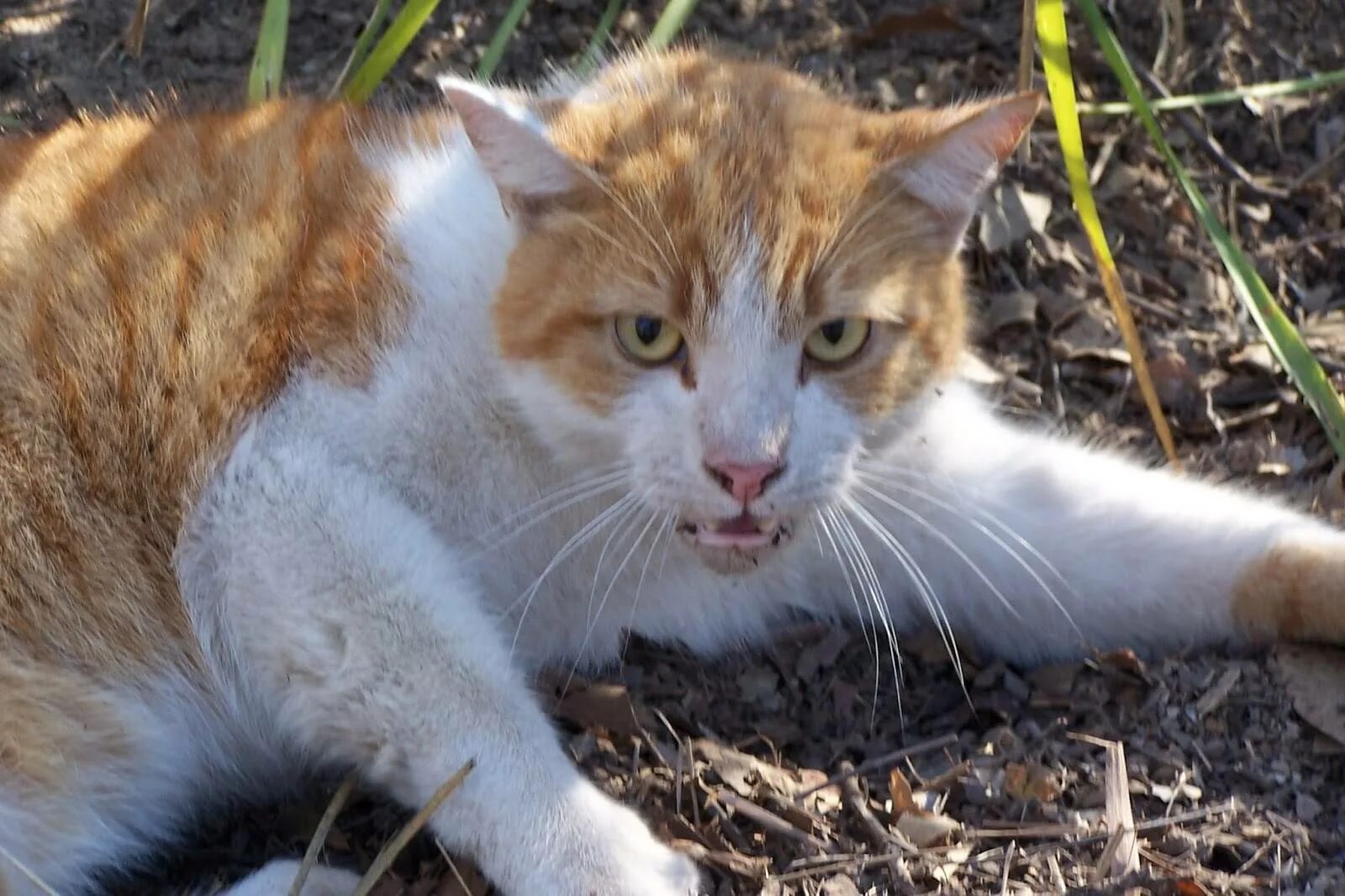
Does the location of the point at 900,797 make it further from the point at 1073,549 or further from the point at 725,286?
the point at 725,286

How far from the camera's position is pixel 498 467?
7.54ft

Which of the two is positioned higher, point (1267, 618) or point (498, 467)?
point (498, 467)

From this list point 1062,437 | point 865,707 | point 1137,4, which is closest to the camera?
point 865,707

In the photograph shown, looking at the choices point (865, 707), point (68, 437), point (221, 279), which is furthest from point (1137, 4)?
point (68, 437)

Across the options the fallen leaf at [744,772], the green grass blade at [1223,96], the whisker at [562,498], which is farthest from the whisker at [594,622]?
the green grass blade at [1223,96]

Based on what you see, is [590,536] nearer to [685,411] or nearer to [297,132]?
[685,411]

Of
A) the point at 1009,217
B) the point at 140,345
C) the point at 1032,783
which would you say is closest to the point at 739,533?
the point at 1032,783

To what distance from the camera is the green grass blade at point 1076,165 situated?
2.67 m

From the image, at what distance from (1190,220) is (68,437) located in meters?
2.50

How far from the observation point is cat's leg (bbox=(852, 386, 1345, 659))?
8.22ft

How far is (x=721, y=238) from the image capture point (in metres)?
2.13

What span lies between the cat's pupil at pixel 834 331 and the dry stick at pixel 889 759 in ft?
→ 2.14

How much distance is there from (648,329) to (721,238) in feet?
0.55

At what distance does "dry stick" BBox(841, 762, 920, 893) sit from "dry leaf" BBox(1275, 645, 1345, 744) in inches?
28.4
